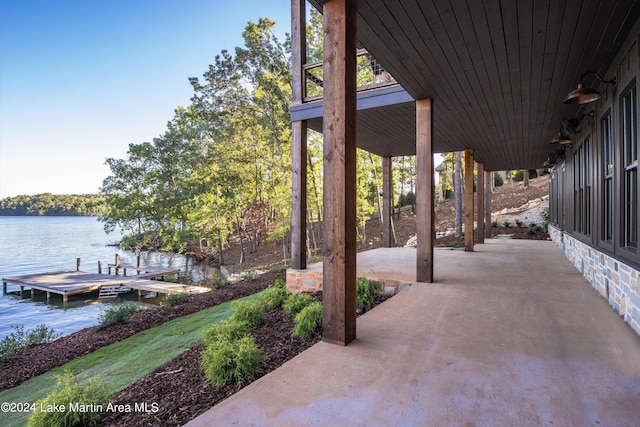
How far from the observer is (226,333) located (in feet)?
11.2

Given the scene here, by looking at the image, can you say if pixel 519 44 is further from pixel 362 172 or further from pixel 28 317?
pixel 28 317

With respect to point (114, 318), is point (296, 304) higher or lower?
higher

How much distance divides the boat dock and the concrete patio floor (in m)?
9.79

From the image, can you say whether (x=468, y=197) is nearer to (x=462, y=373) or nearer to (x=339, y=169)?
(x=339, y=169)

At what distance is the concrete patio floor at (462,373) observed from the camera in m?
1.55

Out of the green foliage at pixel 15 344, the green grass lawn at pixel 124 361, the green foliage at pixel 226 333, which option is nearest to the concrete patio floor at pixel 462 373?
the green foliage at pixel 226 333

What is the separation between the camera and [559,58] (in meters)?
3.17

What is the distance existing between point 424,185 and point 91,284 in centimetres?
1433

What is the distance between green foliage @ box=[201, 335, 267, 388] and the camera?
2441 millimetres

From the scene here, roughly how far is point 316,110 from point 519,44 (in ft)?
9.93

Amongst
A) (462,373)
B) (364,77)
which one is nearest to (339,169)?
(462,373)

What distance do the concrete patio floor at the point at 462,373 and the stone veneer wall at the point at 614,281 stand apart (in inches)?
4.6

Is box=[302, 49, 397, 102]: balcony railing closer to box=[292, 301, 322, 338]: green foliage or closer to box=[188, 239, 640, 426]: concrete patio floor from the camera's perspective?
box=[292, 301, 322, 338]: green foliage

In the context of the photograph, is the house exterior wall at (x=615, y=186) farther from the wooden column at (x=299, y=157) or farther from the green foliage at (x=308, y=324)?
the wooden column at (x=299, y=157)
